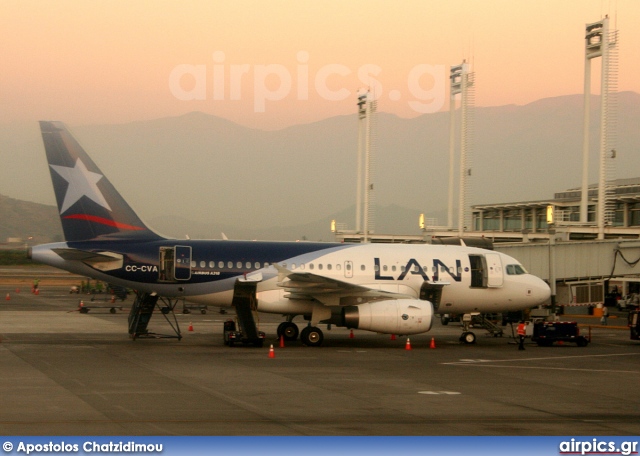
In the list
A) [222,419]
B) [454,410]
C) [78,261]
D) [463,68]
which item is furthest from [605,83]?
[222,419]

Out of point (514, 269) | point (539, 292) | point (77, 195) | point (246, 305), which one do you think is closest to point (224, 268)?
point (246, 305)

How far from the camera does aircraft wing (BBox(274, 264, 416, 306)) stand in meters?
28.8

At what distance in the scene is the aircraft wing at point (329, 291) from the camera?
28797 millimetres

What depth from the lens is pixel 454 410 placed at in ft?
53.8

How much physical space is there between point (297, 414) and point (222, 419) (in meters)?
1.50

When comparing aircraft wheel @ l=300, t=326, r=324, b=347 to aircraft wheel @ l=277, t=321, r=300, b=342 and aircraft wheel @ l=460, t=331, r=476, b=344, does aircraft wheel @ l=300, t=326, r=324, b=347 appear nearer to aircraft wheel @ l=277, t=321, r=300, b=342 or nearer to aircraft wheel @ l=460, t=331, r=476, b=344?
aircraft wheel @ l=277, t=321, r=300, b=342

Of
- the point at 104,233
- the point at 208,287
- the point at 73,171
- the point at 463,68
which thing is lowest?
the point at 208,287

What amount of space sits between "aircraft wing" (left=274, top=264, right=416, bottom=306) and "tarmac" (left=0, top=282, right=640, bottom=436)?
5.71 feet

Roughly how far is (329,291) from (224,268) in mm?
3803

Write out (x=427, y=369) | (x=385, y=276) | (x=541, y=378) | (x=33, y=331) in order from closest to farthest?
1. (x=541, y=378)
2. (x=427, y=369)
3. (x=385, y=276)
4. (x=33, y=331)

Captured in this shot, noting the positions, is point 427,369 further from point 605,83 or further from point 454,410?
point 605,83

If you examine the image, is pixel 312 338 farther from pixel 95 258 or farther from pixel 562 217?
pixel 562 217

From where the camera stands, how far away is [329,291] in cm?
2950

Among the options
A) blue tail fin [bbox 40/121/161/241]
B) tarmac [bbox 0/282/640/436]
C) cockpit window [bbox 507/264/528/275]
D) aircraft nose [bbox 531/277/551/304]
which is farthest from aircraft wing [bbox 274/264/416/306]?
aircraft nose [bbox 531/277/551/304]
